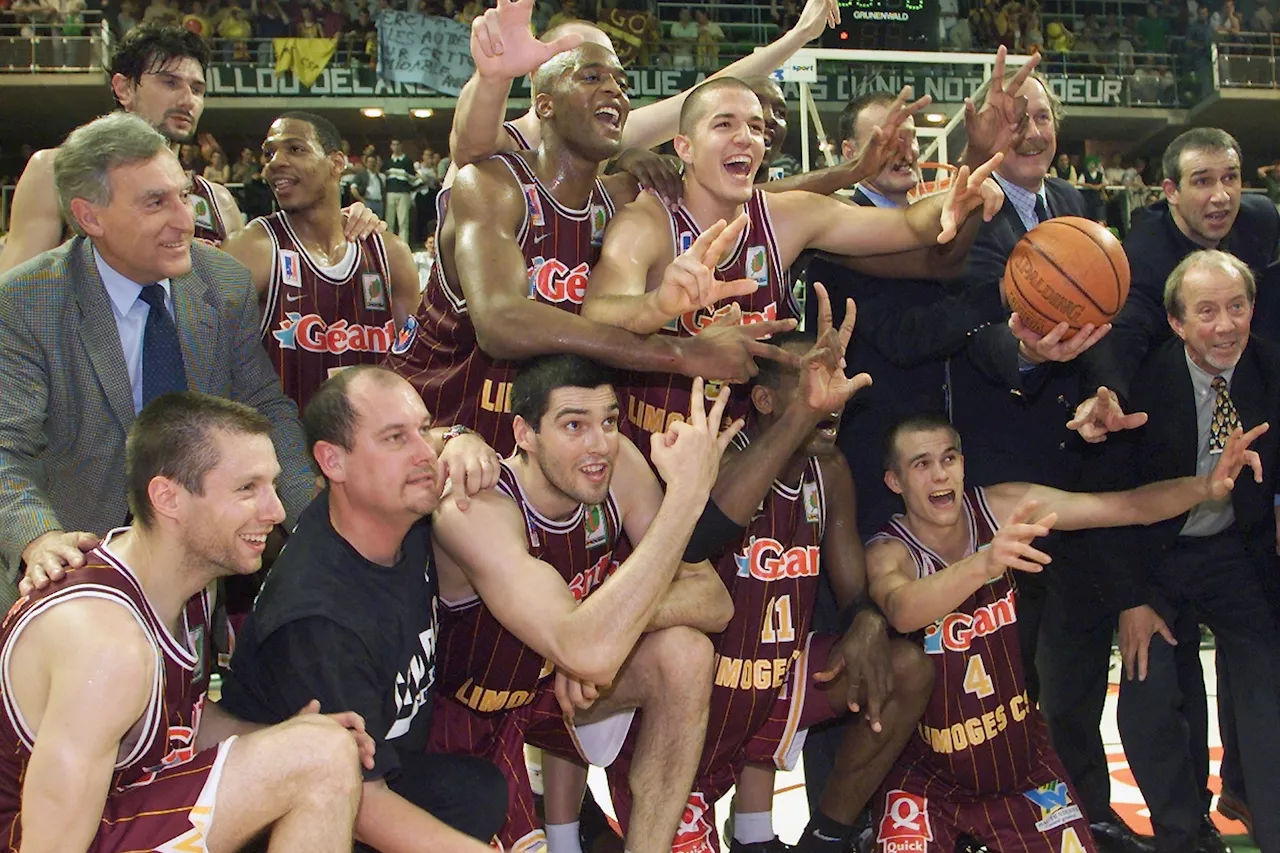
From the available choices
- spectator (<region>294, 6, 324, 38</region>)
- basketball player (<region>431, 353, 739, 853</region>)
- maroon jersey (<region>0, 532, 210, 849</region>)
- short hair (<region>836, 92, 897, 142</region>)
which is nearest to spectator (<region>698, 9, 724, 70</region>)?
spectator (<region>294, 6, 324, 38</region>)

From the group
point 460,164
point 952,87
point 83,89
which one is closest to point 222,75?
point 83,89

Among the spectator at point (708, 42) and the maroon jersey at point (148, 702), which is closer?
the maroon jersey at point (148, 702)

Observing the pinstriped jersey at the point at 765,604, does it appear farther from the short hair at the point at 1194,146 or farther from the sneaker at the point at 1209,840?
the short hair at the point at 1194,146

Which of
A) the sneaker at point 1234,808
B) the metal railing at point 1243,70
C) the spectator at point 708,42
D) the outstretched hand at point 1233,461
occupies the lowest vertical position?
the sneaker at point 1234,808

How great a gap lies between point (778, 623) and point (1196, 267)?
6.42 feet

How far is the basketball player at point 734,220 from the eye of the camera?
4262 mm

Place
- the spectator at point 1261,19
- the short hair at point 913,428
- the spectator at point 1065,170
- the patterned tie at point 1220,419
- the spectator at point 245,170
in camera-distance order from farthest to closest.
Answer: the spectator at point 1261,19 → the spectator at point 1065,170 → the spectator at point 245,170 → the patterned tie at point 1220,419 → the short hair at point 913,428

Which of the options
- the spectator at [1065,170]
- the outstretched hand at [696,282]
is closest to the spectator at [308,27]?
the spectator at [1065,170]

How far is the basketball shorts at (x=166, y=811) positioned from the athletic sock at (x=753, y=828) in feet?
7.31

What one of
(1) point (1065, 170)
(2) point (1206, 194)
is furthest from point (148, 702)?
(1) point (1065, 170)

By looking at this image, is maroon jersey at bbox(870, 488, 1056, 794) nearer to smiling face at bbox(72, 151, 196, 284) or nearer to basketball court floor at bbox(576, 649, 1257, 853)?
basketball court floor at bbox(576, 649, 1257, 853)

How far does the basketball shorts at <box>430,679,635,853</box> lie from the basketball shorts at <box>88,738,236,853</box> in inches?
47.2

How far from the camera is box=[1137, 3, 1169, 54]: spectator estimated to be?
22219mm

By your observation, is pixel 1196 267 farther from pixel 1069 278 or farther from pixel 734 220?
pixel 734 220
